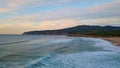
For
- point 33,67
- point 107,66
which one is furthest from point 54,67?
point 107,66

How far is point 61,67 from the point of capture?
1288 cm

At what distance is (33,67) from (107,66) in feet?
16.1

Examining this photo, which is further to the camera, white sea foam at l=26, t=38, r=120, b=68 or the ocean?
the ocean

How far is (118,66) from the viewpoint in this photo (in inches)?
498

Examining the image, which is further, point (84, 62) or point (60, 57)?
point (60, 57)

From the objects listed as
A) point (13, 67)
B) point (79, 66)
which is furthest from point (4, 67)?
point (79, 66)

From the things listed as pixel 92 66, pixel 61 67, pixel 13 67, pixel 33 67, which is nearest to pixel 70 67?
pixel 61 67

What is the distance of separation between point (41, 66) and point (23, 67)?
1311mm

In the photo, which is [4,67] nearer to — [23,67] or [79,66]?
[23,67]

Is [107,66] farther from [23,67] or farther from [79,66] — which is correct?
[23,67]

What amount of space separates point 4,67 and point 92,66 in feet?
19.1

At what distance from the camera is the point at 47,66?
43.2 ft

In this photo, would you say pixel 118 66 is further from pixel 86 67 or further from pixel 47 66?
pixel 47 66

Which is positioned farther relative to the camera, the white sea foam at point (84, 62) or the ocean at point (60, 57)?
the ocean at point (60, 57)
